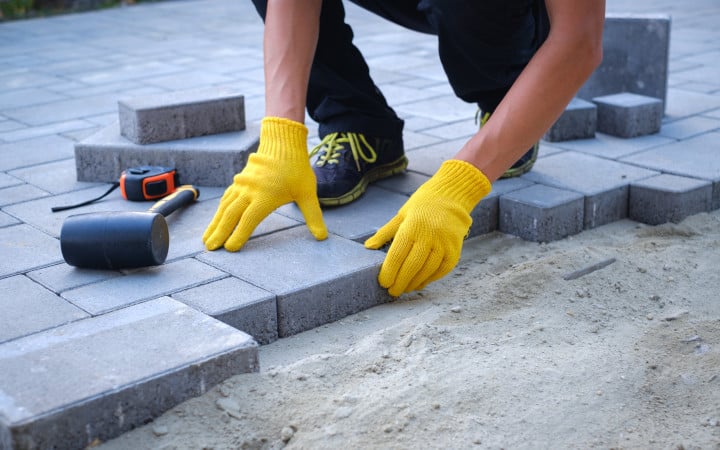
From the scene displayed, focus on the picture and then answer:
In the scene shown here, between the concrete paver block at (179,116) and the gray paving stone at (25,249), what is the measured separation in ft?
2.12

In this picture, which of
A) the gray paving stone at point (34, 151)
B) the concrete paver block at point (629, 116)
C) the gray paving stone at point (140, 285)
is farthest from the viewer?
Answer: the concrete paver block at point (629, 116)

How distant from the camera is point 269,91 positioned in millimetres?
2752

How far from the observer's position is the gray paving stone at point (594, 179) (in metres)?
2.98

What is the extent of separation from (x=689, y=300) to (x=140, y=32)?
18.9 ft

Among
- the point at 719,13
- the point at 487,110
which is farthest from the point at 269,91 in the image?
the point at 719,13

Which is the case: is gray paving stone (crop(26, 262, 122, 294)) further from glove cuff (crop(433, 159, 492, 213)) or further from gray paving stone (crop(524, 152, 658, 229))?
gray paving stone (crop(524, 152, 658, 229))

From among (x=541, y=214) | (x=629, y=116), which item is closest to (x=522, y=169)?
(x=541, y=214)

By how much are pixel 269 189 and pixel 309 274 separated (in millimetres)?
327

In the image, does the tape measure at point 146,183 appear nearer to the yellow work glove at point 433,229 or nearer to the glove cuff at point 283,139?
the glove cuff at point 283,139

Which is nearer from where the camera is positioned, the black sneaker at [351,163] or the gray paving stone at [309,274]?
the gray paving stone at [309,274]

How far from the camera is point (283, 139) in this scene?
102 inches

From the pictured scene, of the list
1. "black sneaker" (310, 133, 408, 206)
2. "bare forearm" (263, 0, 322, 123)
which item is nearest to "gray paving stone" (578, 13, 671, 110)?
"black sneaker" (310, 133, 408, 206)

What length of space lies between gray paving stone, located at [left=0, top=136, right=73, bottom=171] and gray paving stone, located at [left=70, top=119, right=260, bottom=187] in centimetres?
37

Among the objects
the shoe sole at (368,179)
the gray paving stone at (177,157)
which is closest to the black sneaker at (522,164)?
the shoe sole at (368,179)
